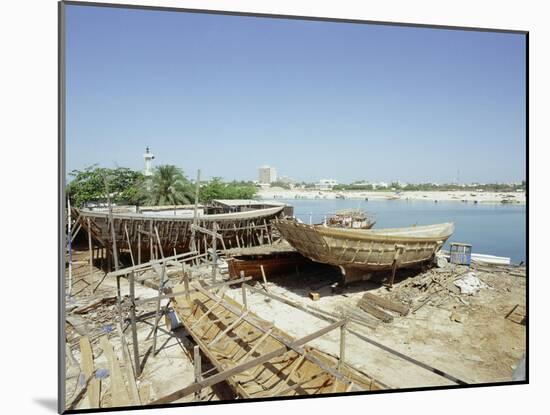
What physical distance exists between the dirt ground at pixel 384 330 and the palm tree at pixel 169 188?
7.56 ft

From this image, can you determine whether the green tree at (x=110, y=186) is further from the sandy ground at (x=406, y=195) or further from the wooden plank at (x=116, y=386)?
the sandy ground at (x=406, y=195)

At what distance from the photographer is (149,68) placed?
435 cm

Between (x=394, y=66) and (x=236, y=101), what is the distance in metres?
2.26

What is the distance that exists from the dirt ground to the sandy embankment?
129 centimetres

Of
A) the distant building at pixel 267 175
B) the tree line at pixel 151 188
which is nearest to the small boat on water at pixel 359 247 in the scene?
the distant building at pixel 267 175

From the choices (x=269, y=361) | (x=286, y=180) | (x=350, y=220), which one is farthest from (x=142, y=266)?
(x=350, y=220)

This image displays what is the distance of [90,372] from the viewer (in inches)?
159

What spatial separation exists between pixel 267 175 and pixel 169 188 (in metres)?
3.96

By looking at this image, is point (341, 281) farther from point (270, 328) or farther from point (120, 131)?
point (120, 131)

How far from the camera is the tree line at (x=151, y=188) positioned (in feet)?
21.9

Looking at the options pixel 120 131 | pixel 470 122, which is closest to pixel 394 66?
Result: pixel 470 122

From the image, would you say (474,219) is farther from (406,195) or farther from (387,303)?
(387,303)

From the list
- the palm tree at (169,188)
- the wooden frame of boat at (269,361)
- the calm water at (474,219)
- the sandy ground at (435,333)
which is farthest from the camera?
the palm tree at (169,188)

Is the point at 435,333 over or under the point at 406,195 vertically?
under
